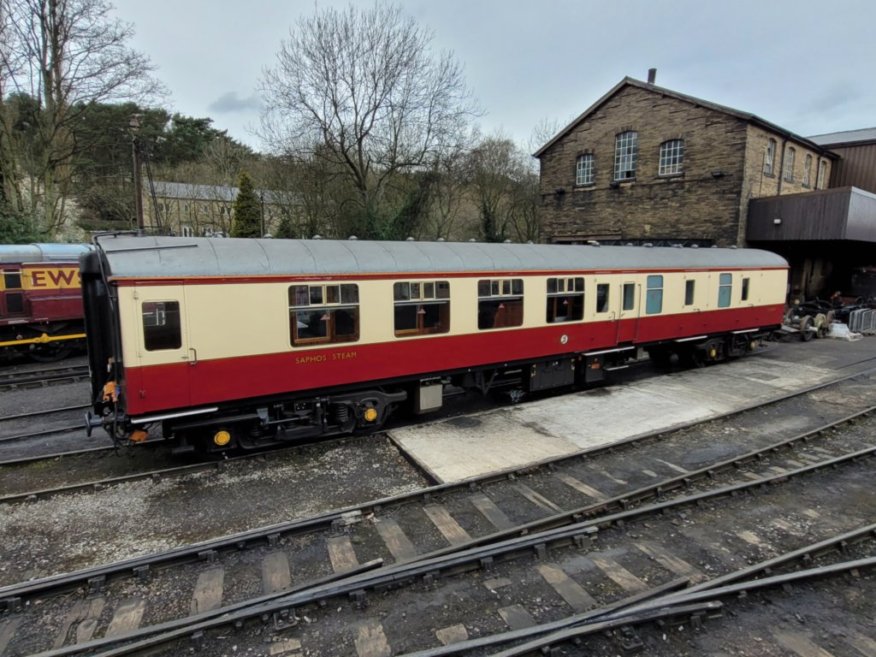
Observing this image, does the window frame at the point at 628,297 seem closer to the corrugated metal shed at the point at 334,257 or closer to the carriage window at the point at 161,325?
the corrugated metal shed at the point at 334,257

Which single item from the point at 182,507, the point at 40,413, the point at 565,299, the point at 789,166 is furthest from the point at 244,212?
the point at 789,166

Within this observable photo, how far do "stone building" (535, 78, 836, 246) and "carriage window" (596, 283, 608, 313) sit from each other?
1360cm

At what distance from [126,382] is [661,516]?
23.4 feet

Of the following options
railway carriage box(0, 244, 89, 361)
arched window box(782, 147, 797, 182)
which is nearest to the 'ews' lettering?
railway carriage box(0, 244, 89, 361)

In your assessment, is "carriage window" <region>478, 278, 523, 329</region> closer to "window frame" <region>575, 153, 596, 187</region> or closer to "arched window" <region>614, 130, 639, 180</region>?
"arched window" <region>614, 130, 639, 180</region>

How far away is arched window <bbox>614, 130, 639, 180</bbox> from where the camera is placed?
82.7 feet

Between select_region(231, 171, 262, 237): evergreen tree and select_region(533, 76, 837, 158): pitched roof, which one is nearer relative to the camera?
select_region(533, 76, 837, 158): pitched roof

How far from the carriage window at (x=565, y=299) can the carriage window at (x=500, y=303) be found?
87 cm

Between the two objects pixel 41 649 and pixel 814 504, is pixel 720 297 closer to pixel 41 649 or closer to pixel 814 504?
pixel 814 504

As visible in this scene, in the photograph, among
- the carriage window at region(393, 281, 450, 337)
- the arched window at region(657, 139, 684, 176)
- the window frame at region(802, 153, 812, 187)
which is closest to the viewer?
the carriage window at region(393, 281, 450, 337)

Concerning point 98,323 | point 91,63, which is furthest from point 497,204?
point 98,323

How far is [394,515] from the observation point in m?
6.45

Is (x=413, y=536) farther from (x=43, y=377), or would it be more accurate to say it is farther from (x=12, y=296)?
(x=12, y=296)

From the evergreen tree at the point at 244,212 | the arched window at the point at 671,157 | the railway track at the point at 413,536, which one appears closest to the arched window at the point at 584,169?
the arched window at the point at 671,157
